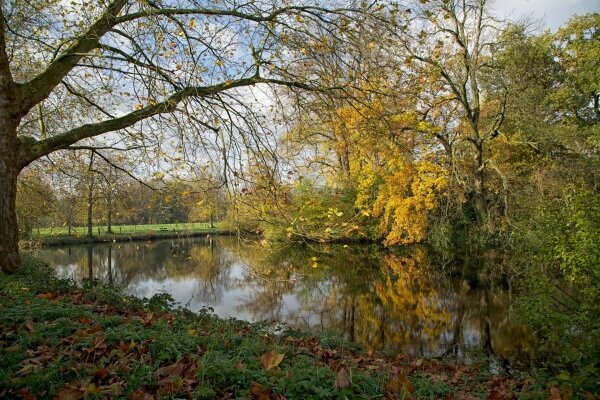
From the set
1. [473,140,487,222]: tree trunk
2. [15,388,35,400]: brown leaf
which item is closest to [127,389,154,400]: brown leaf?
[15,388,35,400]: brown leaf

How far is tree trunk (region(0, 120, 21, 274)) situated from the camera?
20.1 feet

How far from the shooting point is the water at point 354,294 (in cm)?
860

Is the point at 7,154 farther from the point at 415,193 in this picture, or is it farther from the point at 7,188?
the point at 415,193

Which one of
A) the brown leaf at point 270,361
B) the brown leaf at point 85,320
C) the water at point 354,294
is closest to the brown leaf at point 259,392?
the brown leaf at point 270,361

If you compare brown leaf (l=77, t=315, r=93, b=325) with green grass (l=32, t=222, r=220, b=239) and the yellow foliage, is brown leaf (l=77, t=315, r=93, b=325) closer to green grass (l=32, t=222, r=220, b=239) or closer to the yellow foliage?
green grass (l=32, t=222, r=220, b=239)

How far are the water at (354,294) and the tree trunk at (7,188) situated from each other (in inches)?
95.9

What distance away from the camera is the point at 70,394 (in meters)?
2.35

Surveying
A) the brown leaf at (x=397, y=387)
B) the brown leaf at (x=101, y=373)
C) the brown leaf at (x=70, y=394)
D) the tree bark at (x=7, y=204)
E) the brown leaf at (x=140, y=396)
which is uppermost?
the tree bark at (x=7, y=204)

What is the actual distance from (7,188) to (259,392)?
558 centimetres

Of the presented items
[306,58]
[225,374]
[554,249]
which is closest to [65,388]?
[225,374]

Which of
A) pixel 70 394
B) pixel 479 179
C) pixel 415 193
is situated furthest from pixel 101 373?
pixel 479 179

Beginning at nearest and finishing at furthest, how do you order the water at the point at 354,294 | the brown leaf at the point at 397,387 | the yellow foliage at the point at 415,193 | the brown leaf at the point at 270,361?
1. the brown leaf at the point at 397,387
2. the brown leaf at the point at 270,361
3. the water at the point at 354,294
4. the yellow foliage at the point at 415,193

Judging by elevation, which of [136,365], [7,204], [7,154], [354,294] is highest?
[7,154]

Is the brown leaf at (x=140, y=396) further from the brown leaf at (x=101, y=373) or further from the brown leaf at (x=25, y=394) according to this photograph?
the brown leaf at (x=25, y=394)
